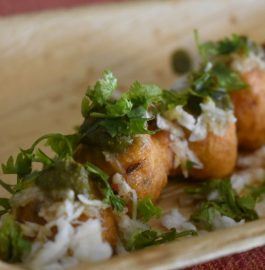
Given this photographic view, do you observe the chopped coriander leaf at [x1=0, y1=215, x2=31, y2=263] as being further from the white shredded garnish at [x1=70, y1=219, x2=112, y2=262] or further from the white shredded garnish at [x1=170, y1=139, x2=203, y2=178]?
the white shredded garnish at [x1=170, y1=139, x2=203, y2=178]

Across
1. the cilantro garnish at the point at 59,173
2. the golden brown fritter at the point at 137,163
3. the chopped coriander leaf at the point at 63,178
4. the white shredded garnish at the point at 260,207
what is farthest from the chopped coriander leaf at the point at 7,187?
the white shredded garnish at the point at 260,207

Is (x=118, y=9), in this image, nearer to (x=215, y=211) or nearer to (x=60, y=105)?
(x=60, y=105)

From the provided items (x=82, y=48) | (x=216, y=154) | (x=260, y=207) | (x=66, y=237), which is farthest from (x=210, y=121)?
(x=82, y=48)

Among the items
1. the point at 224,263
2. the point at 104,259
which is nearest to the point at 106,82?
the point at 104,259

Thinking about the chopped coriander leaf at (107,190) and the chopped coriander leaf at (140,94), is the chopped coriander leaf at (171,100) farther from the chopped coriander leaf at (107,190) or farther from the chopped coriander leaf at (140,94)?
the chopped coriander leaf at (107,190)

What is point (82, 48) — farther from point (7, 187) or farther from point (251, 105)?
point (7, 187)

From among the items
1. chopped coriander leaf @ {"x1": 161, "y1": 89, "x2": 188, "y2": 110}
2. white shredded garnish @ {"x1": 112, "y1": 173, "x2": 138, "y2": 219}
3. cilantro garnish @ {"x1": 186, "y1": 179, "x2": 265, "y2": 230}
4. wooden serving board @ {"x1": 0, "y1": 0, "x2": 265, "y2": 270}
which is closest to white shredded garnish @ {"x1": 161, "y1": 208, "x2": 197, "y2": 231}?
cilantro garnish @ {"x1": 186, "y1": 179, "x2": 265, "y2": 230}
